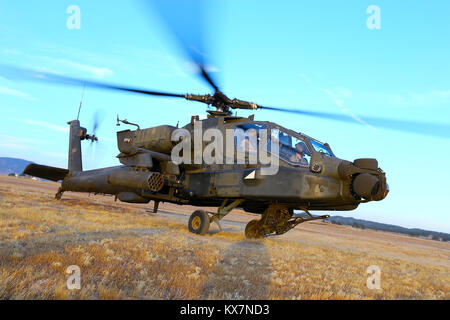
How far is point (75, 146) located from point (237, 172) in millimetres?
10508

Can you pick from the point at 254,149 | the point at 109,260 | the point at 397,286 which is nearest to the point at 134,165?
the point at 254,149

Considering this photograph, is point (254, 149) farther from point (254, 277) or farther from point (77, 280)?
point (77, 280)

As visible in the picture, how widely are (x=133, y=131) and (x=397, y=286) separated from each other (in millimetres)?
10668

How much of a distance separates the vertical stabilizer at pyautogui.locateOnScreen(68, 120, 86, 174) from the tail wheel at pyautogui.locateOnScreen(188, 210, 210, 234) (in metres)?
8.27

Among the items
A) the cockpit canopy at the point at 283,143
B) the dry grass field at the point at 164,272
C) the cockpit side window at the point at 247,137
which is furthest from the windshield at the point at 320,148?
the dry grass field at the point at 164,272

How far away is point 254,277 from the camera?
5.39 meters

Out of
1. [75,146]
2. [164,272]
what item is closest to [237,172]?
A: [164,272]

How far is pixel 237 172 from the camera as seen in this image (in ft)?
33.5

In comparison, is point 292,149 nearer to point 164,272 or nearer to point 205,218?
point 205,218

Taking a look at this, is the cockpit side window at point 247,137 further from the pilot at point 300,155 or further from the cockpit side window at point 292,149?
the pilot at point 300,155

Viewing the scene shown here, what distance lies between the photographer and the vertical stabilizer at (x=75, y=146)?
1608cm

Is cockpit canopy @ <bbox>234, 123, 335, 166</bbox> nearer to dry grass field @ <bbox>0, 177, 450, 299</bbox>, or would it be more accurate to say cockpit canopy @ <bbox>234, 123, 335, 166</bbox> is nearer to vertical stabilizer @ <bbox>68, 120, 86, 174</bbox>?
dry grass field @ <bbox>0, 177, 450, 299</bbox>

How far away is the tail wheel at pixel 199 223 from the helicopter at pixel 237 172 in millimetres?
35

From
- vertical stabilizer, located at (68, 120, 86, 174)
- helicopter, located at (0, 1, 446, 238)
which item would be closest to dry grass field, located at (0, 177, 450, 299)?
helicopter, located at (0, 1, 446, 238)
